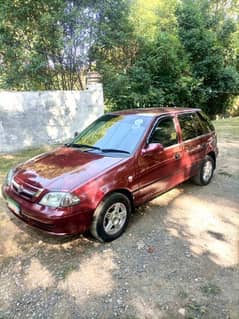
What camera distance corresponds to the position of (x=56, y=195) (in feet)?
8.79

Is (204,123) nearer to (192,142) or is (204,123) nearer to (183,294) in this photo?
(192,142)

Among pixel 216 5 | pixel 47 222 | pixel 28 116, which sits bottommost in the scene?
pixel 47 222

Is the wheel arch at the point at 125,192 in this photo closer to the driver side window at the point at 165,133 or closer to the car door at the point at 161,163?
the car door at the point at 161,163

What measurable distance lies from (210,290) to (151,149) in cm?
174

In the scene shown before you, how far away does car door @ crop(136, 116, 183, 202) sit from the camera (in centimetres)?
335

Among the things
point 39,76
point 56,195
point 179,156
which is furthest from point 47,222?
point 39,76

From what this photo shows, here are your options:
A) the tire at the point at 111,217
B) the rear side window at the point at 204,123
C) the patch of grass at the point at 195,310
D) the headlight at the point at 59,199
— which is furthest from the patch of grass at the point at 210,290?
the rear side window at the point at 204,123

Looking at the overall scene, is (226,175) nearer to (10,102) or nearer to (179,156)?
(179,156)

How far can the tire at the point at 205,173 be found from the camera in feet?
15.2

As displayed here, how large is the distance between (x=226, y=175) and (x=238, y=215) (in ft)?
5.66

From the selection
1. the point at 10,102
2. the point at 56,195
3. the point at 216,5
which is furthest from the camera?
the point at 216,5

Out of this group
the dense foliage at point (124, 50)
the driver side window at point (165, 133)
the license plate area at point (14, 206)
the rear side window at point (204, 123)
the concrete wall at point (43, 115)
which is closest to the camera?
the license plate area at point (14, 206)

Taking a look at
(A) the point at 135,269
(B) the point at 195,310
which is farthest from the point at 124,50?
(B) the point at 195,310

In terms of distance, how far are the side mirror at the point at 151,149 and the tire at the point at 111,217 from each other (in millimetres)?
640
